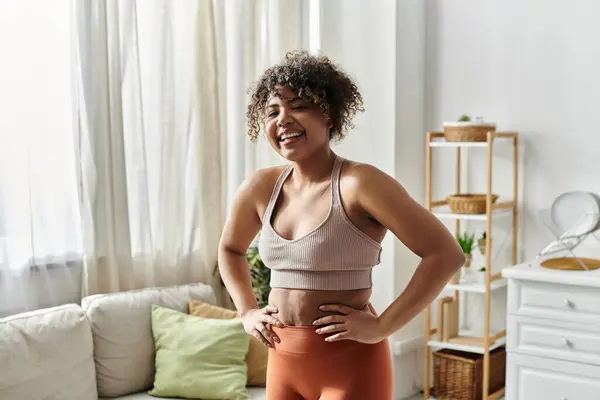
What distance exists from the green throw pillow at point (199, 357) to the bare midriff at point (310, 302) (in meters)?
1.22

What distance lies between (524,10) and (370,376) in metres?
2.40

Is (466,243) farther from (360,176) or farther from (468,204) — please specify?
(360,176)

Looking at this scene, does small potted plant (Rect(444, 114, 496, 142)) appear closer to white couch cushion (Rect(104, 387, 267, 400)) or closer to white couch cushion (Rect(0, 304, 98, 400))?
white couch cushion (Rect(104, 387, 267, 400))

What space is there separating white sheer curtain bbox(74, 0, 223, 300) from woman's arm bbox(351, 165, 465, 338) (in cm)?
168

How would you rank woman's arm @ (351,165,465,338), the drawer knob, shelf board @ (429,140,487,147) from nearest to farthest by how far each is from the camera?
woman's arm @ (351,165,465,338)
the drawer knob
shelf board @ (429,140,487,147)

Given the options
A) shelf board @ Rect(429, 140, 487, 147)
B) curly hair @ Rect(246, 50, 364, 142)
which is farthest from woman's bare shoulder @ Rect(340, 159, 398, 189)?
shelf board @ Rect(429, 140, 487, 147)

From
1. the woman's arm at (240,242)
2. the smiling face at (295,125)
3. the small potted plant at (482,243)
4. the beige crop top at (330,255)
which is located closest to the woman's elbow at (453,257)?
the beige crop top at (330,255)

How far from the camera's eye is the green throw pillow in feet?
8.86

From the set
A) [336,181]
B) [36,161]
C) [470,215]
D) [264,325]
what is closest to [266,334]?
[264,325]

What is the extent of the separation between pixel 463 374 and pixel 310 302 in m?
2.08

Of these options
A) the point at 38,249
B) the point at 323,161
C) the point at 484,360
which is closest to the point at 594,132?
the point at 484,360

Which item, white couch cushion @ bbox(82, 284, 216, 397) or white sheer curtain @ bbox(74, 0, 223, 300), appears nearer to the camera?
white couch cushion @ bbox(82, 284, 216, 397)

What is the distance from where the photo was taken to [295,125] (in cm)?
155

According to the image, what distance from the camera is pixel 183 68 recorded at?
10.6 ft
